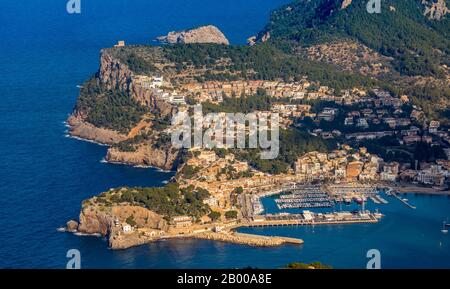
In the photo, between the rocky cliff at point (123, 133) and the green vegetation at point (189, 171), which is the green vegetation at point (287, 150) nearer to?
the green vegetation at point (189, 171)

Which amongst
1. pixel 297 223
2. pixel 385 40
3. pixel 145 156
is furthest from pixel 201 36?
pixel 297 223

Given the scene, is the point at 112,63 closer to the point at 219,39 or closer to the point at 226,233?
the point at 219,39

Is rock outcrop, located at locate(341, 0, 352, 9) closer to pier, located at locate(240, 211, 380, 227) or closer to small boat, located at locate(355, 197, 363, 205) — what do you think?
small boat, located at locate(355, 197, 363, 205)

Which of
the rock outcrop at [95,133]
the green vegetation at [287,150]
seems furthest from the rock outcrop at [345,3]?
the rock outcrop at [95,133]

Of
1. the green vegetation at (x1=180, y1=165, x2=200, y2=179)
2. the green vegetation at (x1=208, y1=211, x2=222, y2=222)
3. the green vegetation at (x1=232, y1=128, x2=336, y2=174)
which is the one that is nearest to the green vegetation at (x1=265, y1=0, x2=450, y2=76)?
the green vegetation at (x1=232, y1=128, x2=336, y2=174)

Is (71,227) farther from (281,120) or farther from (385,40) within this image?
(385,40)
